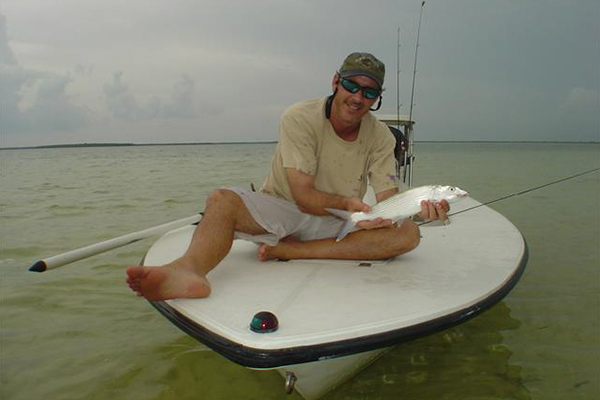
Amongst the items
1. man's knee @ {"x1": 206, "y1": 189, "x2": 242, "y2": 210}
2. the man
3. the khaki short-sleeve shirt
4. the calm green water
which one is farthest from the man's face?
the calm green water

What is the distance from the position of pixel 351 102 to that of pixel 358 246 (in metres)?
1.02

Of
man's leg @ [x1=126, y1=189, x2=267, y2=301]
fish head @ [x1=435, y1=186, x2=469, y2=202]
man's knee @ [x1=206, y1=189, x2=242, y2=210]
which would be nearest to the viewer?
man's leg @ [x1=126, y1=189, x2=267, y2=301]

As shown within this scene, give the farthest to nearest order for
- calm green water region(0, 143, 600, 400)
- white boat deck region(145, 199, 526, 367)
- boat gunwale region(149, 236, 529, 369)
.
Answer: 1. calm green water region(0, 143, 600, 400)
2. white boat deck region(145, 199, 526, 367)
3. boat gunwale region(149, 236, 529, 369)

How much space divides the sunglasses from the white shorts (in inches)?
35.6

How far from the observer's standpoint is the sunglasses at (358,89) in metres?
2.89

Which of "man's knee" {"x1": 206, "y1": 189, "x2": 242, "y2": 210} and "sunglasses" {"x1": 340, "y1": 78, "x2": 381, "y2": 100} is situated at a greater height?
"sunglasses" {"x1": 340, "y1": 78, "x2": 381, "y2": 100}

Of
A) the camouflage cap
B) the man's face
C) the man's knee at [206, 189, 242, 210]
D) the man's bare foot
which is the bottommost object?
the man's bare foot

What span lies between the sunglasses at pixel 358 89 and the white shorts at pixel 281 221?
90cm

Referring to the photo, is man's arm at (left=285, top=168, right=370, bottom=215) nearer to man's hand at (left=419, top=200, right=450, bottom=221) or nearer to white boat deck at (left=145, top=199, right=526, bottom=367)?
white boat deck at (left=145, top=199, right=526, bottom=367)

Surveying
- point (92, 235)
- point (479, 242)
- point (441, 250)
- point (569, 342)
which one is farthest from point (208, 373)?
point (92, 235)

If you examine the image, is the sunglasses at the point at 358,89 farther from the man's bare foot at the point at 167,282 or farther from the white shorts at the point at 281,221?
the man's bare foot at the point at 167,282

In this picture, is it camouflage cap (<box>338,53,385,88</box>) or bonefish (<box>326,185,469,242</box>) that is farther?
camouflage cap (<box>338,53,385,88</box>)

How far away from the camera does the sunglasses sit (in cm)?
289

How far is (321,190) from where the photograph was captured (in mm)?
3188
